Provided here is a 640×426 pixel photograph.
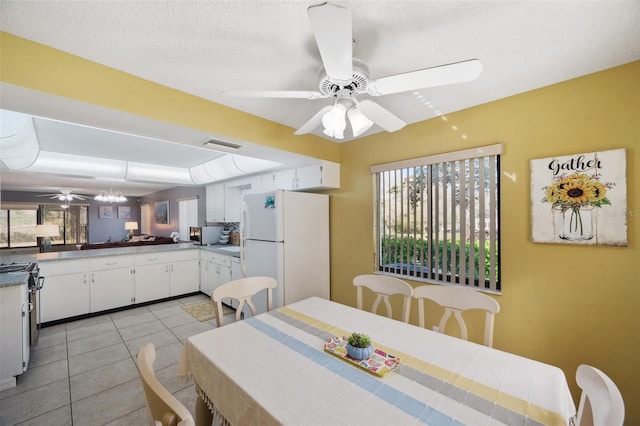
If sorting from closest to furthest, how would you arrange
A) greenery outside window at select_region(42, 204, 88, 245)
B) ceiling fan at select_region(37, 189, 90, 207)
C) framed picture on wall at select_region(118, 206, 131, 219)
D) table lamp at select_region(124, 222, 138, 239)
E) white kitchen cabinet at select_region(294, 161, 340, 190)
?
white kitchen cabinet at select_region(294, 161, 340, 190)
ceiling fan at select_region(37, 189, 90, 207)
greenery outside window at select_region(42, 204, 88, 245)
table lamp at select_region(124, 222, 138, 239)
framed picture on wall at select_region(118, 206, 131, 219)

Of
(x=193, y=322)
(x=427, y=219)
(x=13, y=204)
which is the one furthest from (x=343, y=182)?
(x=13, y=204)

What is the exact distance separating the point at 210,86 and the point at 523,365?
2432mm

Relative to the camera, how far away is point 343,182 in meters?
3.15

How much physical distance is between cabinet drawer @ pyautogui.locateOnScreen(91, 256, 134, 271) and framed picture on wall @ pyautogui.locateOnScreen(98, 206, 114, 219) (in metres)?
6.26

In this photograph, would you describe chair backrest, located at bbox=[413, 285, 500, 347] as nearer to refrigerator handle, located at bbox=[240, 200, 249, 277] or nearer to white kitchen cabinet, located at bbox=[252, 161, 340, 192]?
white kitchen cabinet, located at bbox=[252, 161, 340, 192]

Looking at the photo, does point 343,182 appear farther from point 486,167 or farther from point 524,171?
point 524,171

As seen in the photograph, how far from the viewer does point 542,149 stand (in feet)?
5.99

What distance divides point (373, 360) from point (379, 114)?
137 cm

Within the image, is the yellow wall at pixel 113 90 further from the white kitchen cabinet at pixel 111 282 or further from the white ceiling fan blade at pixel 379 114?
the white kitchen cabinet at pixel 111 282

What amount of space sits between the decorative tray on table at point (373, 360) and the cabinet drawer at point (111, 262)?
3877 mm

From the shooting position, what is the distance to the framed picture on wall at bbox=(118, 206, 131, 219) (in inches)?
344

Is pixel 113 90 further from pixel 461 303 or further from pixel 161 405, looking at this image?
pixel 461 303

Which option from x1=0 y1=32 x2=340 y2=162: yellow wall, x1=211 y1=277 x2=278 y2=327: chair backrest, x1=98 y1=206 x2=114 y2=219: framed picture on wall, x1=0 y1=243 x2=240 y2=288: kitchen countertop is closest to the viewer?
x1=0 y1=32 x2=340 y2=162: yellow wall

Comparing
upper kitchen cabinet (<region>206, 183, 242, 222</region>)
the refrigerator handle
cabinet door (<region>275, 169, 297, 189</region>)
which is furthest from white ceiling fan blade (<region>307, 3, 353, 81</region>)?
upper kitchen cabinet (<region>206, 183, 242, 222</region>)
